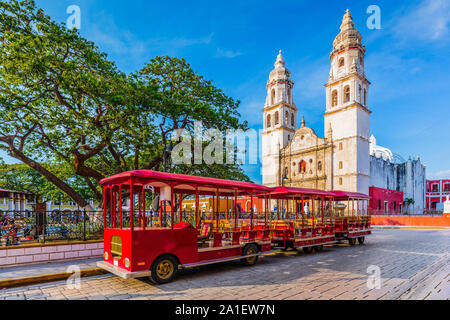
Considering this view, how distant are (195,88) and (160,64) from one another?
2.39 m

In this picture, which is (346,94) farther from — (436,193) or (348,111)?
(436,193)

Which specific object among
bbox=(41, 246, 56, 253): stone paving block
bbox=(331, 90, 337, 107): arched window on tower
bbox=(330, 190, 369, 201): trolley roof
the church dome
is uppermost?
the church dome

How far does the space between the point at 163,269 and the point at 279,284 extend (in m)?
2.85

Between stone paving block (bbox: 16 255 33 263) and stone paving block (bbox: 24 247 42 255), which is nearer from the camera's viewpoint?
stone paving block (bbox: 16 255 33 263)

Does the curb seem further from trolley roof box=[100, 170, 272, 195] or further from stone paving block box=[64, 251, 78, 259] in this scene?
trolley roof box=[100, 170, 272, 195]

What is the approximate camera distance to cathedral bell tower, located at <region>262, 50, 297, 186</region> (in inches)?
1836

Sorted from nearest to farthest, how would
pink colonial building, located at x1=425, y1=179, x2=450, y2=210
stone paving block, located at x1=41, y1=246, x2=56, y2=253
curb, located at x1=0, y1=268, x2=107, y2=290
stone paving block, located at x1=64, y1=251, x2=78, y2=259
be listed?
1. curb, located at x1=0, y1=268, x2=107, y2=290
2. stone paving block, located at x1=41, y1=246, x2=56, y2=253
3. stone paving block, located at x1=64, y1=251, x2=78, y2=259
4. pink colonial building, located at x1=425, y1=179, x2=450, y2=210

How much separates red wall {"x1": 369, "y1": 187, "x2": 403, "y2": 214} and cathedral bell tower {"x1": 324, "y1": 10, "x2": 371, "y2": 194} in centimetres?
182

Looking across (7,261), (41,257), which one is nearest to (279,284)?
(41,257)

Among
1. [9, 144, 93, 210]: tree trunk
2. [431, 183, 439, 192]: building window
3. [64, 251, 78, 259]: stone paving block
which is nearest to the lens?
[64, 251, 78, 259]: stone paving block

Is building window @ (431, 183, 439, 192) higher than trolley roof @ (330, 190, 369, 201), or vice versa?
trolley roof @ (330, 190, 369, 201)

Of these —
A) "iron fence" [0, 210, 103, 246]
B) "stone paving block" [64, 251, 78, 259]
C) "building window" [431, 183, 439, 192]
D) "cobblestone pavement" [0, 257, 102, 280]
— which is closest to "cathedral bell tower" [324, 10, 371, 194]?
"building window" [431, 183, 439, 192]

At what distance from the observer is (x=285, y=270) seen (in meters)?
7.93

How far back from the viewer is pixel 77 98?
1257 cm
